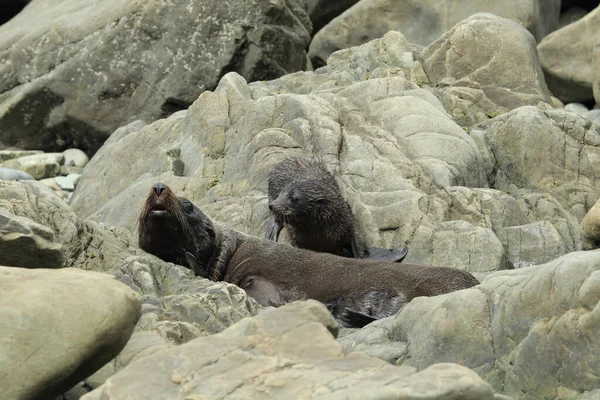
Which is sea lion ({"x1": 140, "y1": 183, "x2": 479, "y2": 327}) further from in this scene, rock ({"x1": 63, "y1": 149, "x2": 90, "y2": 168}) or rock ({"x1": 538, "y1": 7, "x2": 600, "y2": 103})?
rock ({"x1": 538, "y1": 7, "x2": 600, "y2": 103})

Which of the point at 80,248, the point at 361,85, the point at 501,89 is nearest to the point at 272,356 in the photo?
the point at 80,248

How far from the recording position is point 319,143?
1534cm

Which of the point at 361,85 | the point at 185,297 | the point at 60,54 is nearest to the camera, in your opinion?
the point at 185,297

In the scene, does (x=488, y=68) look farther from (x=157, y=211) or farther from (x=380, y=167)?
(x=157, y=211)

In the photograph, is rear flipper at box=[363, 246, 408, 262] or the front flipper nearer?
the front flipper

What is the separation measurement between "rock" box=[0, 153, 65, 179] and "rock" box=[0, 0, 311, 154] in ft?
2.39

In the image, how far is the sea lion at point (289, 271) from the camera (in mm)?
11234

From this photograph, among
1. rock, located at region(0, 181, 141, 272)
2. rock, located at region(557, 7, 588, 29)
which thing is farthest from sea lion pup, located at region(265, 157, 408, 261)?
rock, located at region(557, 7, 588, 29)

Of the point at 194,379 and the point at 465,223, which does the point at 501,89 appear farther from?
the point at 194,379

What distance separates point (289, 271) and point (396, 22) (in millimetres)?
11350

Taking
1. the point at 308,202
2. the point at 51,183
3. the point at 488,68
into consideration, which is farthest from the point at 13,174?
the point at 488,68

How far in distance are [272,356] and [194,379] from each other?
0.38 meters

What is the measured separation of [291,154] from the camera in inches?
603

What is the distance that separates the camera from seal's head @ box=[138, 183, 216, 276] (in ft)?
39.9
